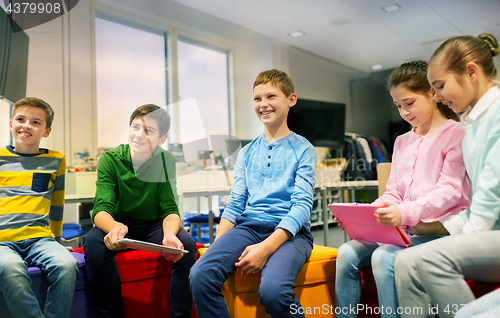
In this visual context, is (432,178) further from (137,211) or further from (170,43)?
(170,43)

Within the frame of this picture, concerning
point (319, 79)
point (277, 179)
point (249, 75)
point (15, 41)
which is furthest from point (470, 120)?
point (319, 79)

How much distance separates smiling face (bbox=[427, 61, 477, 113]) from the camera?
0.91m

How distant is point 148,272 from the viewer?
131 cm

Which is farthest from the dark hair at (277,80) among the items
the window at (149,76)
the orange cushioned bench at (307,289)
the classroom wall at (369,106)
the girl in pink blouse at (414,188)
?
the classroom wall at (369,106)

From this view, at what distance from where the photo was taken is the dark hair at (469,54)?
90cm

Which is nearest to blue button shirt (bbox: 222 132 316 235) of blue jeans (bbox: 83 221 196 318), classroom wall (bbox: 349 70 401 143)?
blue jeans (bbox: 83 221 196 318)

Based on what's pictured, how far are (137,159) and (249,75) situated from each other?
4.01m

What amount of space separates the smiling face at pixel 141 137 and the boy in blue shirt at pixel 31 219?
30 centimetres

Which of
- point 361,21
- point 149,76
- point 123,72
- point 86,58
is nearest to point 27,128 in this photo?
point 86,58

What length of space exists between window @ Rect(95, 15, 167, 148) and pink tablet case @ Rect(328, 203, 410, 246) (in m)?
2.95

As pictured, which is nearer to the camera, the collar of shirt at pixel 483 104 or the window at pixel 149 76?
the collar of shirt at pixel 483 104

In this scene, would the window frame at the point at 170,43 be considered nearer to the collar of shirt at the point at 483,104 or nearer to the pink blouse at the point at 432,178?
the pink blouse at the point at 432,178

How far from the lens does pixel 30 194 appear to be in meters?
1.30

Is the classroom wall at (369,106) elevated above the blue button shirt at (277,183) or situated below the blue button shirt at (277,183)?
above
